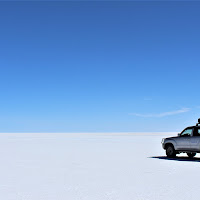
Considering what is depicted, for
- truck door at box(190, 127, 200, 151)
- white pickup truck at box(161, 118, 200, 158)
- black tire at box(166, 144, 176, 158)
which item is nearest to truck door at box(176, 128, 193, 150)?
white pickup truck at box(161, 118, 200, 158)

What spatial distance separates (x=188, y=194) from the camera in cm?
853

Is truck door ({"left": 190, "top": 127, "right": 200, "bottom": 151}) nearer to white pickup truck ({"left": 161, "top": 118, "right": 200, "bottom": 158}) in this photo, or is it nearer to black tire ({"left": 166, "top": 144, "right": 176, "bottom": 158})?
white pickup truck ({"left": 161, "top": 118, "right": 200, "bottom": 158})

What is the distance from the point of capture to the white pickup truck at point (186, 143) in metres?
18.1

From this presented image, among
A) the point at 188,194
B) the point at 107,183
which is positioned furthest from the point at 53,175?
the point at 188,194

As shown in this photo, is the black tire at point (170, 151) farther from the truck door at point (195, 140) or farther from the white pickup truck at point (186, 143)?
the truck door at point (195, 140)

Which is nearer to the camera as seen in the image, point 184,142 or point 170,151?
point 184,142

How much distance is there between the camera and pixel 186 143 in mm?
18531

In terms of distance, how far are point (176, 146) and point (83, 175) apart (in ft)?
27.7

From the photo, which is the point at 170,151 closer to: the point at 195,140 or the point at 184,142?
the point at 184,142

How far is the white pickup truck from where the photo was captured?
18.1 meters

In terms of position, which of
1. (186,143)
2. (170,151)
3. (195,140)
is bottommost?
(170,151)

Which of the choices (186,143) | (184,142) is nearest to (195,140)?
(186,143)

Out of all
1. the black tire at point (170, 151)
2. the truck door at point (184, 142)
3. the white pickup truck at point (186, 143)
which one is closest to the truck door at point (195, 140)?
the white pickup truck at point (186, 143)

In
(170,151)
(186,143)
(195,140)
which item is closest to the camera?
(195,140)
